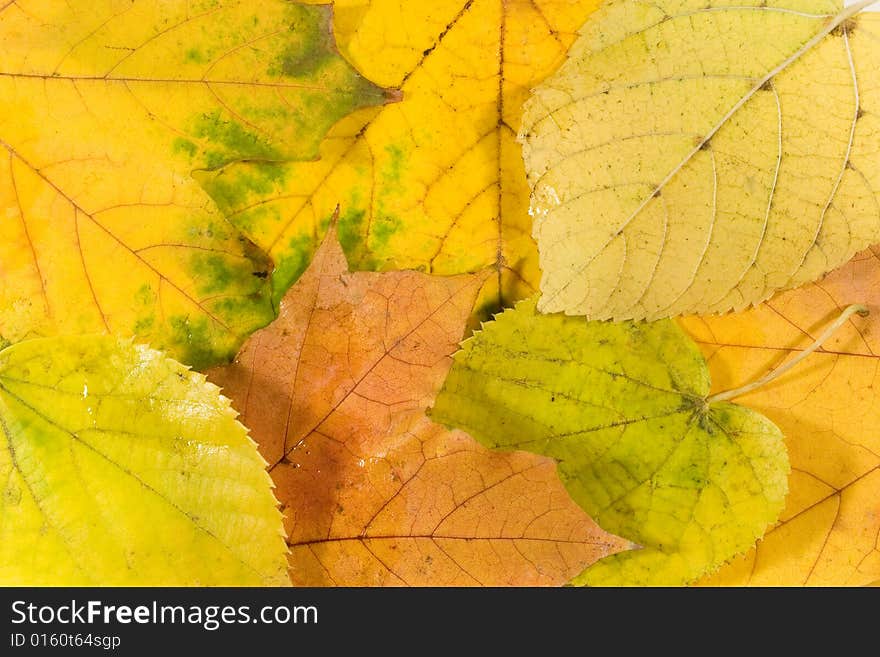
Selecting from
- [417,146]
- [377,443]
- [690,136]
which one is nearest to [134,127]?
[417,146]

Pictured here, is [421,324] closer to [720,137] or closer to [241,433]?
[241,433]

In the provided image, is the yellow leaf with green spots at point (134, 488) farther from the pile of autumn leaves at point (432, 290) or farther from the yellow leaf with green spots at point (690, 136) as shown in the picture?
the yellow leaf with green spots at point (690, 136)

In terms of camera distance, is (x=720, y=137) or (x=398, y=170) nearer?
(x=720, y=137)

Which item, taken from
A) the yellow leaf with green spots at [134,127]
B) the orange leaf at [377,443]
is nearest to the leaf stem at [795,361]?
the orange leaf at [377,443]

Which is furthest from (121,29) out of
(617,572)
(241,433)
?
(617,572)

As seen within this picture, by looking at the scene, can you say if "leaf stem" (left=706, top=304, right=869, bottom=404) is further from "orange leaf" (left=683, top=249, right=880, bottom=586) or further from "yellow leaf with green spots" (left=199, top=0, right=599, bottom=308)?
"yellow leaf with green spots" (left=199, top=0, right=599, bottom=308)

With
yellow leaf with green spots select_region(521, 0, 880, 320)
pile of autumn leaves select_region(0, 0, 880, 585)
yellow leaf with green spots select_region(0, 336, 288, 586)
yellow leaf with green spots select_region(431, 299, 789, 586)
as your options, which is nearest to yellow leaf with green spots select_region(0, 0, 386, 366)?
pile of autumn leaves select_region(0, 0, 880, 585)
